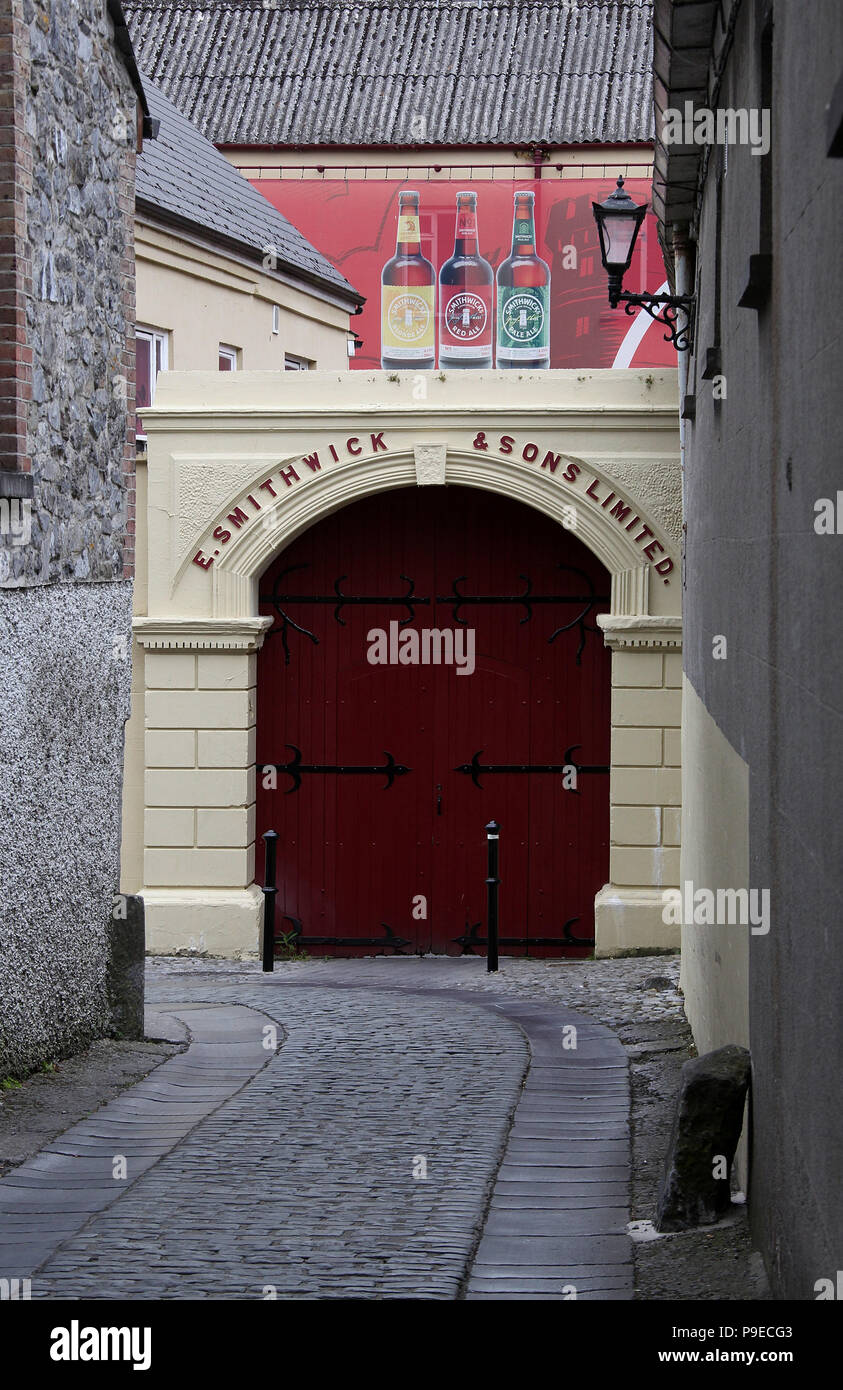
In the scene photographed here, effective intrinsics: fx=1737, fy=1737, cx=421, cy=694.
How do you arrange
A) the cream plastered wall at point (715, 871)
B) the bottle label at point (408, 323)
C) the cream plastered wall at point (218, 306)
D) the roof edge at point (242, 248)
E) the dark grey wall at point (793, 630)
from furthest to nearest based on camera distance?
the bottle label at point (408, 323)
the cream plastered wall at point (218, 306)
the roof edge at point (242, 248)
the cream plastered wall at point (715, 871)
the dark grey wall at point (793, 630)

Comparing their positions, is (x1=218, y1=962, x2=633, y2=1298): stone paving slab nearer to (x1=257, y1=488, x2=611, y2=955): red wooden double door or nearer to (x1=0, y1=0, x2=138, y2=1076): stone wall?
(x1=0, y1=0, x2=138, y2=1076): stone wall

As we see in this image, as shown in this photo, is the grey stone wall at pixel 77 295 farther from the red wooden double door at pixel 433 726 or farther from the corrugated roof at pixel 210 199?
the corrugated roof at pixel 210 199

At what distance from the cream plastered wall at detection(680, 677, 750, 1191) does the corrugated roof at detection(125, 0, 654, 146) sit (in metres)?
11.5

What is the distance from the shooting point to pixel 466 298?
52.1ft

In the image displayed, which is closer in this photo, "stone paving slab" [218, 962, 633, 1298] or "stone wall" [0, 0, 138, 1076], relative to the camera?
"stone paving slab" [218, 962, 633, 1298]

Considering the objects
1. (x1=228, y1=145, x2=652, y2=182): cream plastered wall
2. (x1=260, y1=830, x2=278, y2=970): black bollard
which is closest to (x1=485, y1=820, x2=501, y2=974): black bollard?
(x1=260, y1=830, x2=278, y2=970): black bollard

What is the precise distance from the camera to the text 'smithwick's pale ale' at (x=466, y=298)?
13.0 meters

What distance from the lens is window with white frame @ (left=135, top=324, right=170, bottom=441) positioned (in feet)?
43.5

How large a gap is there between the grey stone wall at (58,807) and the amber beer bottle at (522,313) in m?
5.71

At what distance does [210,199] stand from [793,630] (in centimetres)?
1210

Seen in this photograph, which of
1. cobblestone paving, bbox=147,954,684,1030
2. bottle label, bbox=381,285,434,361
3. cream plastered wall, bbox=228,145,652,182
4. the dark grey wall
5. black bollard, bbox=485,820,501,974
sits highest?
cream plastered wall, bbox=228,145,652,182

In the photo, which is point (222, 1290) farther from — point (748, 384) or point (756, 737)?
point (748, 384)

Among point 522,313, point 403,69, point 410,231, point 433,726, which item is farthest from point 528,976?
point 403,69

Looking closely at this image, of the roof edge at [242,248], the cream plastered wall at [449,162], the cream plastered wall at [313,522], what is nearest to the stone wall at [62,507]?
the cream plastered wall at [313,522]
